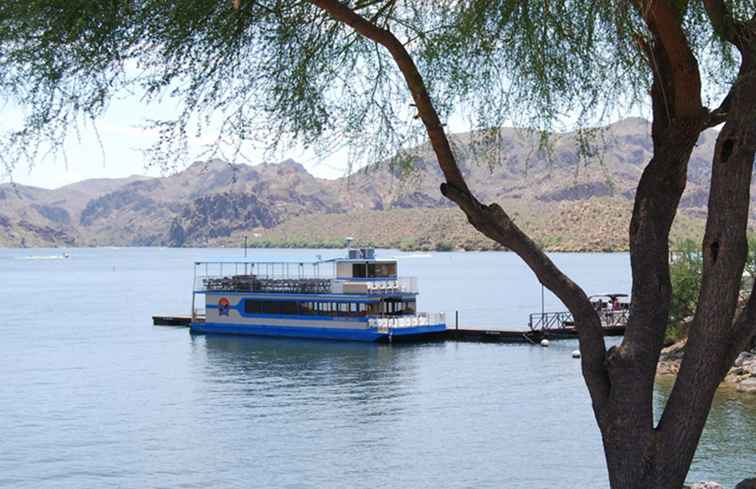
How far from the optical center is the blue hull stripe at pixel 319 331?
47.0 metres

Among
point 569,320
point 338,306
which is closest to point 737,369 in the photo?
point 569,320

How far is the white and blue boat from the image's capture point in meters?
47.1

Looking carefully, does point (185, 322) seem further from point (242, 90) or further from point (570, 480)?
point (242, 90)

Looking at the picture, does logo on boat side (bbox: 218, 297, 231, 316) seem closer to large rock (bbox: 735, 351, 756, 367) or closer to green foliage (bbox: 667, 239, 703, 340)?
green foliage (bbox: 667, 239, 703, 340)

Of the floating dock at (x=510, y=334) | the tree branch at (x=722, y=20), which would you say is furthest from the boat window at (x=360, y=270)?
the tree branch at (x=722, y=20)

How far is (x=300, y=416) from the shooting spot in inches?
1153

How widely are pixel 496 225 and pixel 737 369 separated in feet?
94.1

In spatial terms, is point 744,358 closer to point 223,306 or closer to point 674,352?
point 674,352

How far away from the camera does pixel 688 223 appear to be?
167 m

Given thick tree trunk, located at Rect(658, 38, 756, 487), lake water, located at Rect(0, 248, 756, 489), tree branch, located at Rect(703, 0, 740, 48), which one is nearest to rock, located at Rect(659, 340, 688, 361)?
lake water, located at Rect(0, 248, 756, 489)

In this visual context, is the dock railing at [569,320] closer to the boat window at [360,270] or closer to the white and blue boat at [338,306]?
the white and blue boat at [338,306]

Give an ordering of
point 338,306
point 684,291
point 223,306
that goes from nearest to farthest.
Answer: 1. point 684,291
2. point 338,306
3. point 223,306

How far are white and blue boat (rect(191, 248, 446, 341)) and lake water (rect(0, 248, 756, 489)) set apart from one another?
3.21 ft

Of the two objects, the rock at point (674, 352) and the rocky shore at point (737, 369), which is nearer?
the rocky shore at point (737, 369)
